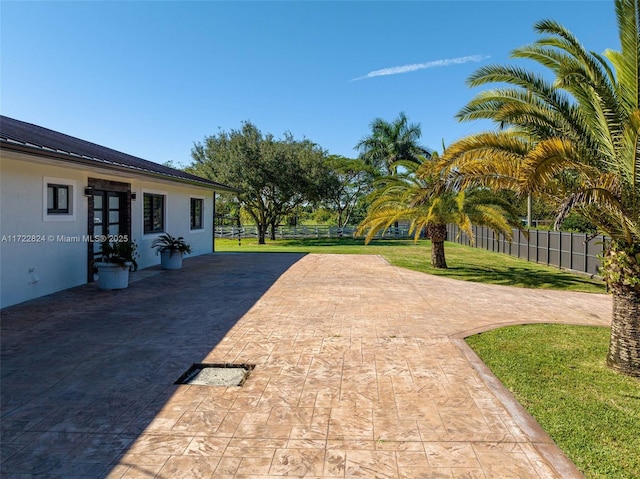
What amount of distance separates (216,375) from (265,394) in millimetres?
848

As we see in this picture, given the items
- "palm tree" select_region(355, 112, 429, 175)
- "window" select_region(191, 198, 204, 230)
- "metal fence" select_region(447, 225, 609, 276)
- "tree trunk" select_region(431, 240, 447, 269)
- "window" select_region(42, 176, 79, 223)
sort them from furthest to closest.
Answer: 1. "palm tree" select_region(355, 112, 429, 175)
2. "window" select_region(191, 198, 204, 230)
3. "tree trunk" select_region(431, 240, 447, 269)
4. "metal fence" select_region(447, 225, 609, 276)
5. "window" select_region(42, 176, 79, 223)

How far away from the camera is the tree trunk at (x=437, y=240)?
14180 mm

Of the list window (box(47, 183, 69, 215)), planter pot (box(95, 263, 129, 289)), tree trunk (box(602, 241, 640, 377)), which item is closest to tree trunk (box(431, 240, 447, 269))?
tree trunk (box(602, 241, 640, 377))

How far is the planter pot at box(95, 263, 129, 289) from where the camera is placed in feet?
30.7

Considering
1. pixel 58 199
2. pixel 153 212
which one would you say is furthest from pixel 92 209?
pixel 153 212

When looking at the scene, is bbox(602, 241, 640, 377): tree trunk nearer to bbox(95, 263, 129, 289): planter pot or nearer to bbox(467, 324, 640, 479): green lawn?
bbox(467, 324, 640, 479): green lawn

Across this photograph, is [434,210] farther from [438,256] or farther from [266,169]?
[266,169]

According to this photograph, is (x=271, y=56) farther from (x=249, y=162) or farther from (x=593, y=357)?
(x=593, y=357)

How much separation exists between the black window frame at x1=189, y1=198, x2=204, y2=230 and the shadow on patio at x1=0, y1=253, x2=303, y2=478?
7609 mm

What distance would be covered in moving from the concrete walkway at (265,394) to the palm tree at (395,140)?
2876 centimetres

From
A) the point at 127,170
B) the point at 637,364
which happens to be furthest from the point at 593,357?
the point at 127,170

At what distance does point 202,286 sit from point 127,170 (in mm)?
3472

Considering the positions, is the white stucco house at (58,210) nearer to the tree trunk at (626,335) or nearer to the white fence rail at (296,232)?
the tree trunk at (626,335)

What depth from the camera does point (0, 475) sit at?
8.91 ft
